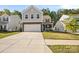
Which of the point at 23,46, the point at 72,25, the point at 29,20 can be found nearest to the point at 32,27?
the point at 29,20

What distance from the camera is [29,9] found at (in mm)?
31141

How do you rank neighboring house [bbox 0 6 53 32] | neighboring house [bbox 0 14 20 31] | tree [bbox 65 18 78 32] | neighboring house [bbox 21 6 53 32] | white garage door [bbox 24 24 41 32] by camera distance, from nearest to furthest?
tree [bbox 65 18 78 32]
white garage door [bbox 24 24 41 32]
neighboring house [bbox 0 14 20 31]
neighboring house [bbox 0 6 53 32]
neighboring house [bbox 21 6 53 32]

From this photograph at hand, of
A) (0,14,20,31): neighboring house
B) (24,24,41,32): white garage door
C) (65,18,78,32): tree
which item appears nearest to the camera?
(65,18,78,32): tree

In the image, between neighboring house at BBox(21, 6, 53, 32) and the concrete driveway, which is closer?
the concrete driveway

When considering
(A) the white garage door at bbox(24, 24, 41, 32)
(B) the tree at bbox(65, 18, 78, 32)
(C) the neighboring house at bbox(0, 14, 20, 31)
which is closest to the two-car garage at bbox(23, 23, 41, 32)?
(A) the white garage door at bbox(24, 24, 41, 32)

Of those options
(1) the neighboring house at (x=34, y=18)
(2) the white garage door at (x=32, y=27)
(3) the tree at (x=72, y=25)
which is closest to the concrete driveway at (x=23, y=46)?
(3) the tree at (x=72, y=25)

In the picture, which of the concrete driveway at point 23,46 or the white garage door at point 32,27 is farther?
the white garage door at point 32,27

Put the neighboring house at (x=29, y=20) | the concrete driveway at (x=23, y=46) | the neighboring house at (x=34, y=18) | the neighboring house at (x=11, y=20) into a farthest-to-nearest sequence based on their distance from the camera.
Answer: the neighboring house at (x=34, y=18) → the neighboring house at (x=29, y=20) → the neighboring house at (x=11, y=20) → the concrete driveway at (x=23, y=46)

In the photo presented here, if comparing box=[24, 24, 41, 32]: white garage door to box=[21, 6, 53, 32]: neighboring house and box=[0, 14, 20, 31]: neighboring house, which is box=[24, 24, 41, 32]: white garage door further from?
box=[0, 14, 20, 31]: neighboring house

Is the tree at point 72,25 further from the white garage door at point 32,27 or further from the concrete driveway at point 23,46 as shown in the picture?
the white garage door at point 32,27

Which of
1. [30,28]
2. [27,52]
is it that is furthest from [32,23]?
[27,52]
